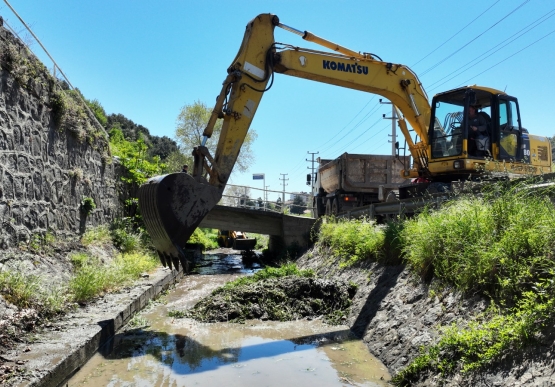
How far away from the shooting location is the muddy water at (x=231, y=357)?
5.32m

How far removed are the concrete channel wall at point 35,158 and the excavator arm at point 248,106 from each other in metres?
2.57

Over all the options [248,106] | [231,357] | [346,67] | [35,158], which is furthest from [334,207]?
[231,357]

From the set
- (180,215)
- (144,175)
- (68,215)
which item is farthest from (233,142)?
(144,175)

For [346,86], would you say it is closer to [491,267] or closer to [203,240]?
[491,267]

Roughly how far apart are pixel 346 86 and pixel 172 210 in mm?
5297

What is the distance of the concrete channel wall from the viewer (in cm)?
759

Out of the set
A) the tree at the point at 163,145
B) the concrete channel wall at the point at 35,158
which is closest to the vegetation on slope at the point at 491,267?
the concrete channel wall at the point at 35,158

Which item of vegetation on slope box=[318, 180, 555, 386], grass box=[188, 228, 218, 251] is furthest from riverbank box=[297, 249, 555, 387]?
grass box=[188, 228, 218, 251]

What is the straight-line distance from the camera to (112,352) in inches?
248

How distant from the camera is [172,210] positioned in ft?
21.5

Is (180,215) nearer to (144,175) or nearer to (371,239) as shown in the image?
(371,239)

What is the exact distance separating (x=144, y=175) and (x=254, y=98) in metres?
9.06

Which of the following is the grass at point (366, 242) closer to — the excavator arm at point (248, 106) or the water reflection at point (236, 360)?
the water reflection at point (236, 360)

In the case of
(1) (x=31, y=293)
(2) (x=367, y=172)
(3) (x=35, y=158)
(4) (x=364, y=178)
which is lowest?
(1) (x=31, y=293)
